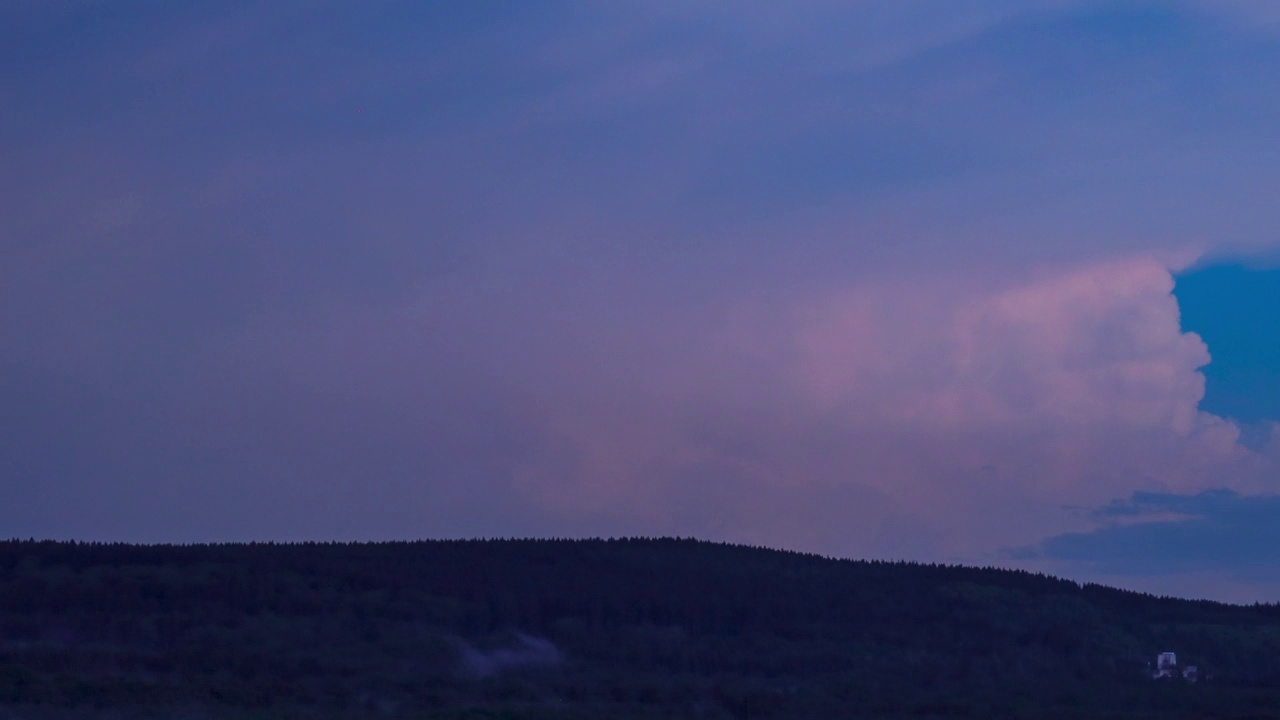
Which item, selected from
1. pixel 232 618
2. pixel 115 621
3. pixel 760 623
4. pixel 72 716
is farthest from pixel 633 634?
pixel 72 716

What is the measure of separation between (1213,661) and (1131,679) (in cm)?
1181

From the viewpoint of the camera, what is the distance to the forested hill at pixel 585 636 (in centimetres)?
3997

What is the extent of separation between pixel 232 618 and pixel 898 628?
29.5 m

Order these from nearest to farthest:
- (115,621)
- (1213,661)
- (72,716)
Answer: (72,716) → (115,621) → (1213,661)

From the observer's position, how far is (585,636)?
208ft

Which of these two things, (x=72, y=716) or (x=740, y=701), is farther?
(x=740, y=701)

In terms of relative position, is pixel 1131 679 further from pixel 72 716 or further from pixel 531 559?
pixel 72 716

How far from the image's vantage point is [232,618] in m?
57.1

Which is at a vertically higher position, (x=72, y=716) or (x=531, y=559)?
(x=531, y=559)

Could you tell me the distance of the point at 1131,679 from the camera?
196ft

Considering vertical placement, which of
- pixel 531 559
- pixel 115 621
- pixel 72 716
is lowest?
pixel 72 716

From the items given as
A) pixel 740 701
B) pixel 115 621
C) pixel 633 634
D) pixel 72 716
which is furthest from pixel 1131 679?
pixel 72 716

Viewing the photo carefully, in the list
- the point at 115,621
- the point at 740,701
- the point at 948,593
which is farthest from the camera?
the point at 948,593

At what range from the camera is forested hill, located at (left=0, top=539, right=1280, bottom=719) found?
131ft
